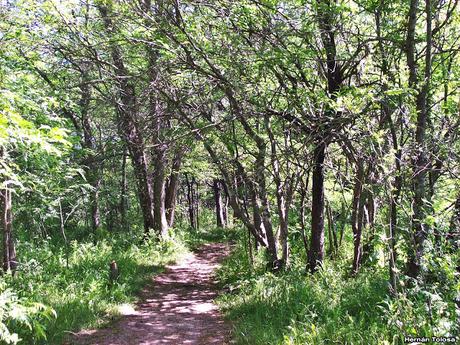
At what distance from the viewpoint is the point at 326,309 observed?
19.1 feet

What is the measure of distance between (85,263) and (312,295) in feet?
20.3

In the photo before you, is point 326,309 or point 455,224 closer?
point 455,224

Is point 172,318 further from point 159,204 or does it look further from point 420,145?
point 159,204

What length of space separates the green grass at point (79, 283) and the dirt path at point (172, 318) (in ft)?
1.03

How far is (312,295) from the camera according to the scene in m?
6.55

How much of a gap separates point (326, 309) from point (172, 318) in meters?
3.23

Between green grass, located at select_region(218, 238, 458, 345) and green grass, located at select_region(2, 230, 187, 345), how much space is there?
2.32m

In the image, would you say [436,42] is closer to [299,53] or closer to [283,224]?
[299,53]

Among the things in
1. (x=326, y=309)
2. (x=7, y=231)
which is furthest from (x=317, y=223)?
(x=7, y=231)

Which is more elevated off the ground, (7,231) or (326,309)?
(7,231)

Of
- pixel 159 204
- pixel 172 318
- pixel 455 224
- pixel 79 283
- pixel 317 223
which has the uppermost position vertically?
pixel 159 204

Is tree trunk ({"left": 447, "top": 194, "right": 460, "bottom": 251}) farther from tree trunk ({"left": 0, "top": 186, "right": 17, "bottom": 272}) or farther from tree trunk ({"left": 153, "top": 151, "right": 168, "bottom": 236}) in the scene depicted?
tree trunk ({"left": 153, "top": 151, "right": 168, "bottom": 236})

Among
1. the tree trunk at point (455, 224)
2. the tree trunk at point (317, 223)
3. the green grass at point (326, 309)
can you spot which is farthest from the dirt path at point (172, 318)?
the tree trunk at point (455, 224)

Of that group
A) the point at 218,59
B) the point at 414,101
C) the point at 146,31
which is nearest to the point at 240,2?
the point at 218,59
